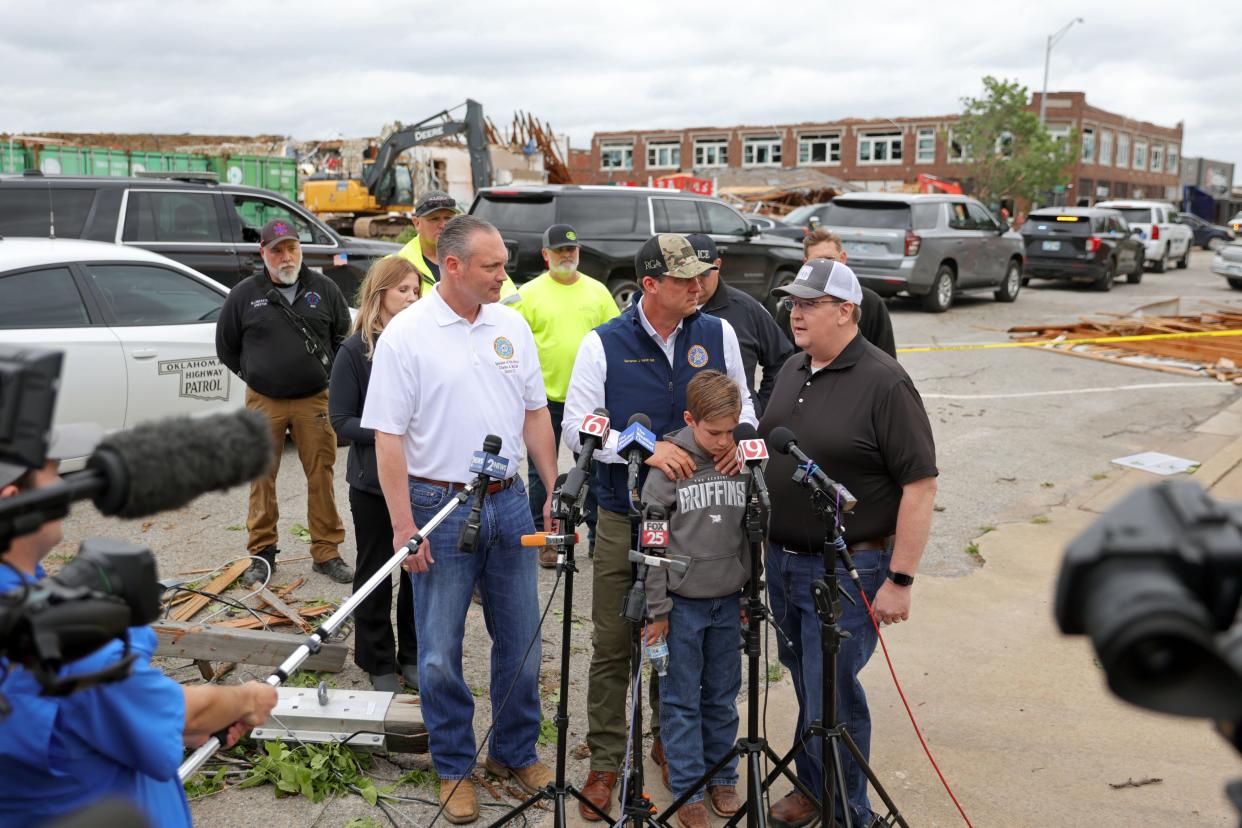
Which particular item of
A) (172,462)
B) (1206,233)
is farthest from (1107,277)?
(172,462)

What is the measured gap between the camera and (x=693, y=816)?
388 cm

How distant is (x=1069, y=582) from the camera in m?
1.18

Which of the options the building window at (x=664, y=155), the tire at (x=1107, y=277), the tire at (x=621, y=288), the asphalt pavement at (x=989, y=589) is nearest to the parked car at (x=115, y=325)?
the asphalt pavement at (x=989, y=589)

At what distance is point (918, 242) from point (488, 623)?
1427 cm

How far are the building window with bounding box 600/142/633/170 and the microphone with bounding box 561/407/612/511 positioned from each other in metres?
75.5

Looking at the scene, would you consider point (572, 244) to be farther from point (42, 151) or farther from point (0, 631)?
point (42, 151)

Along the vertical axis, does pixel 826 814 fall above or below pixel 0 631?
below

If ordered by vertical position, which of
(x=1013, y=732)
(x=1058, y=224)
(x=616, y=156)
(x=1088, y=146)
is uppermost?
(x=1088, y=146)

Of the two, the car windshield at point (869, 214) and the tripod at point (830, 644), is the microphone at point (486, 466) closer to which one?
the tripod at point (830, 644)

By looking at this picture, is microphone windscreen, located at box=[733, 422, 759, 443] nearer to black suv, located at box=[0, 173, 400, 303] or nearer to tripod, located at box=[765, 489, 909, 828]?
tripod, located at box=[765, 489, 909, 828]

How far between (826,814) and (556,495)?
1.39 m

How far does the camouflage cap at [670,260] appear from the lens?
415cm

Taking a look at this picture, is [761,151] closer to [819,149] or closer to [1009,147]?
[819,149]

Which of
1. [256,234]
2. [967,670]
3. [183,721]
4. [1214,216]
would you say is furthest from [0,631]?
[1214,216]
